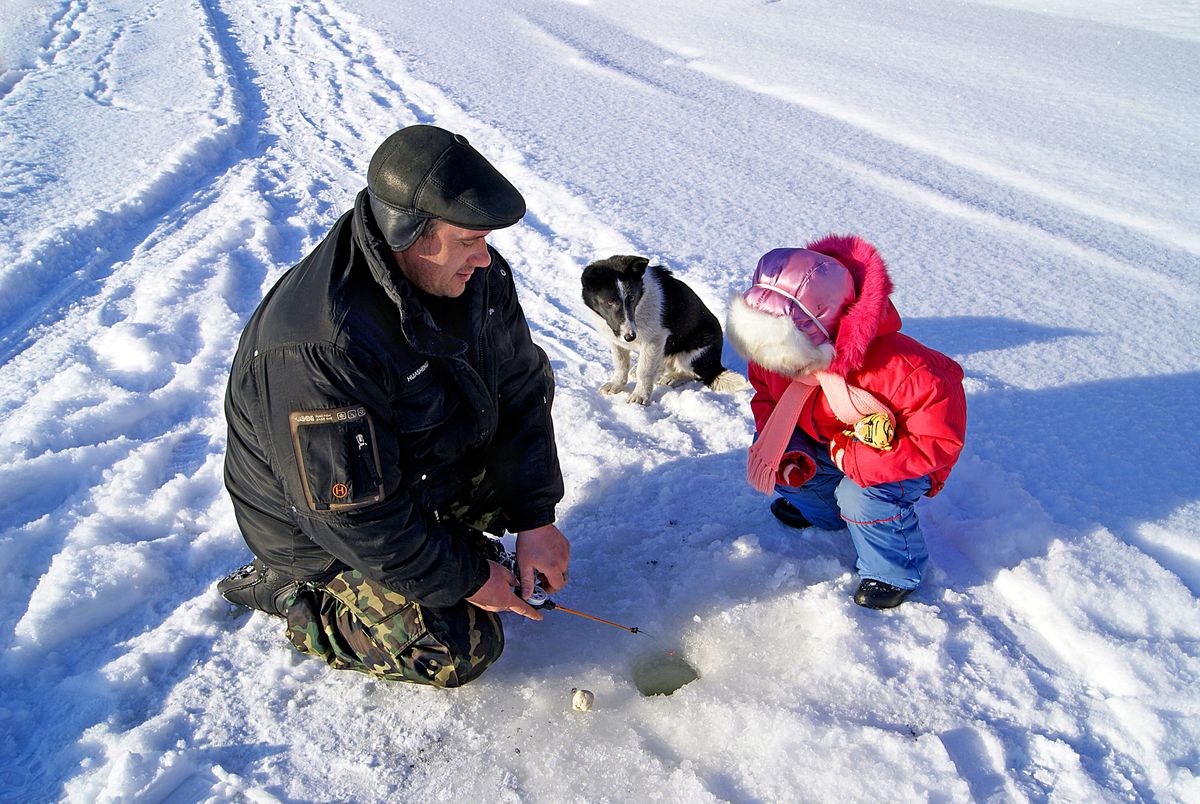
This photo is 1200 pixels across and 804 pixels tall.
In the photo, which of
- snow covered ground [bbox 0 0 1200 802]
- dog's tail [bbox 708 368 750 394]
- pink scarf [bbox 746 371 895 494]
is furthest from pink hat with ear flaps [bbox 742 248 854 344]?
dog's tail [bbox 708 368 750 394]

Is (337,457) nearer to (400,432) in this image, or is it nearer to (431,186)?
(400,432)

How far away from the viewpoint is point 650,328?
3.77m

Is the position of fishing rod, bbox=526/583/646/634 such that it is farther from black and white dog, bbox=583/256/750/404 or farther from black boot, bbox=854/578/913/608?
black and white dog, bbox=583/256/750/404

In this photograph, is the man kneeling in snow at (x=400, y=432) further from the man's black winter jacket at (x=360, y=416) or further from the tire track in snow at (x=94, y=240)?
the tire track in snow at (x=94, y=240)

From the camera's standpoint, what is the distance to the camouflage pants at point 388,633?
214cm

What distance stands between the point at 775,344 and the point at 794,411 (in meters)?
0.40

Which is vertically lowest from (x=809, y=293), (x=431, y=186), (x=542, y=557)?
(x=542, y=557)

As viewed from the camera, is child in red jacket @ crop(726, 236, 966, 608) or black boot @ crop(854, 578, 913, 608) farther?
black boot @ crop(854, 578, 913, 608)

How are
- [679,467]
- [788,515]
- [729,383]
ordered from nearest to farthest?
[788,515]
[679,467]
[729,383]

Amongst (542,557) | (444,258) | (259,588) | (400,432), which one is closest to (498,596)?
(542,557)

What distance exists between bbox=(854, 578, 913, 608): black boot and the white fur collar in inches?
29.9

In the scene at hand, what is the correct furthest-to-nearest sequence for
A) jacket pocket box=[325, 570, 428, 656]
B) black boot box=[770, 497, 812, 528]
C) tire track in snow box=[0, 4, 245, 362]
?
tire track in snow box=[0, 4, 245, 362] < black boot box=[770, 497, 812, 528] < jacket pocket box=[325, 570, 428, 656]

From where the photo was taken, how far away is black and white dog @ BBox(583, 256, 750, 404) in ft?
12.1

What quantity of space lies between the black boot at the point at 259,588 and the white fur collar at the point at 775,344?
62.2 inches
